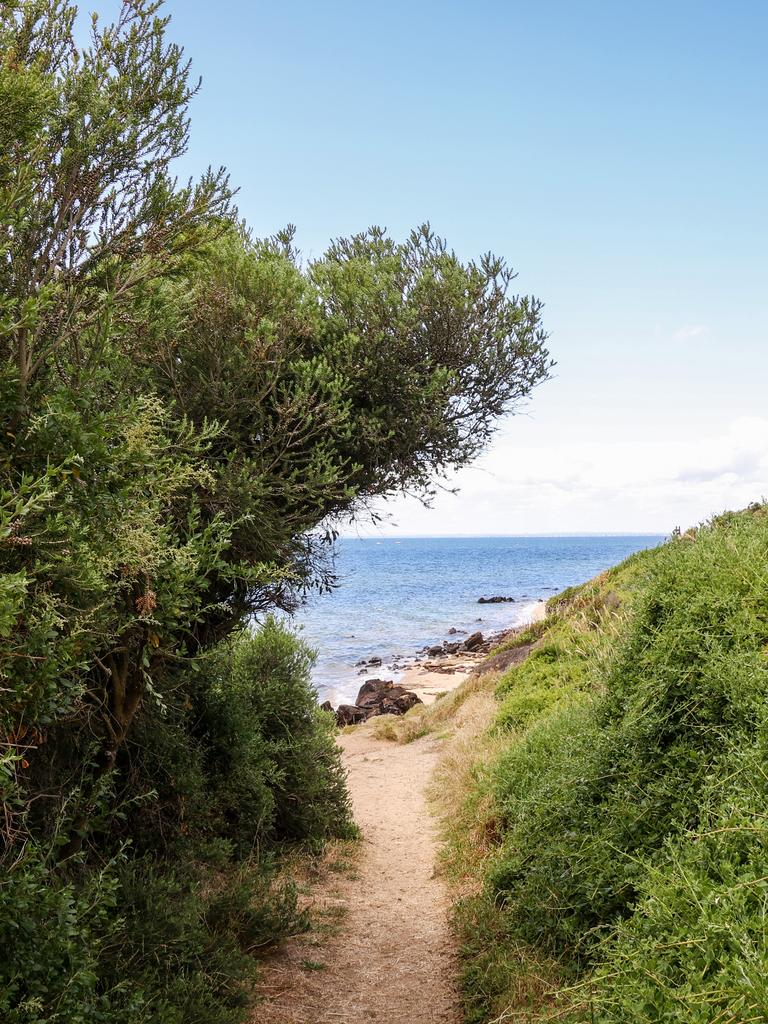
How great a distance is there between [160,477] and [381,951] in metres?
5.57

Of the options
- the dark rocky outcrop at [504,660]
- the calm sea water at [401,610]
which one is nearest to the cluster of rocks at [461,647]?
the calm sea water at [401,610]

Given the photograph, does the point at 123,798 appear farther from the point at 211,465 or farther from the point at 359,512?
the point at 359,512

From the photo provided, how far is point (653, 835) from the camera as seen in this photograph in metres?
5.36

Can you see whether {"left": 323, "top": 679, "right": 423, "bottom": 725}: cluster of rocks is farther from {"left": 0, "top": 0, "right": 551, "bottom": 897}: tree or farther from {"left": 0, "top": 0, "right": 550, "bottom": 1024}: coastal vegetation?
{"left": 0, "top": 0, "right": 551, "bottom": 897}: tree

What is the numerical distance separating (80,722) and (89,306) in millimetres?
3161

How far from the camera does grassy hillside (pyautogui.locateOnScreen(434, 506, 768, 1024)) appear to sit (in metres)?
3.90

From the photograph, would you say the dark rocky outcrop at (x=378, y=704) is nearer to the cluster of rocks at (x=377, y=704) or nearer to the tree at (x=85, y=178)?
the cluster of rocks at (x=377, y=704)

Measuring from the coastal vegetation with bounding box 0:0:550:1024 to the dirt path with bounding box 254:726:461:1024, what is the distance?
0.49 m

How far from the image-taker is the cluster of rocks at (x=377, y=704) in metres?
25.1

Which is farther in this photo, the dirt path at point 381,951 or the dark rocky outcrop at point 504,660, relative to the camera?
the dark rocky outcrop at point 504,660

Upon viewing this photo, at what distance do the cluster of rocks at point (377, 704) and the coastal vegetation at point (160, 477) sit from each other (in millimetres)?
15109

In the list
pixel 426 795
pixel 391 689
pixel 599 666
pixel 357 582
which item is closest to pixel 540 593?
pixel 357 582

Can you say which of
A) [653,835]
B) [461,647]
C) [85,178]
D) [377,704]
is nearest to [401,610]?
[461,647]

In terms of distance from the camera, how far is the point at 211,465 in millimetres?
7070
